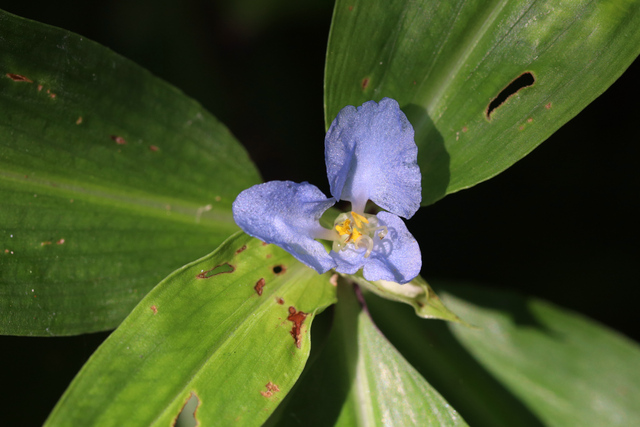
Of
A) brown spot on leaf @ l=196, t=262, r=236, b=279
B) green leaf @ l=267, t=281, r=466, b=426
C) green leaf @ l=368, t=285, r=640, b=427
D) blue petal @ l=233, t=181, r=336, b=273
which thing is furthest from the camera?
green leaf @ l=368, t=285, r=640, b=427

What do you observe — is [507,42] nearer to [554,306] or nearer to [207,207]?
[207,207]

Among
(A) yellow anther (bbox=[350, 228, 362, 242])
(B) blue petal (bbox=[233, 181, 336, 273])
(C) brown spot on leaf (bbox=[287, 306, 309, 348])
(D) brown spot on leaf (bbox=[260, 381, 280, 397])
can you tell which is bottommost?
(D) brown spot on leaf (bbox=[260, 381, 280, 397])

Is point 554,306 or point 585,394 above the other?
point 554,306

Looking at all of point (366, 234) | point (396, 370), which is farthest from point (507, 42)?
point (396, 370)

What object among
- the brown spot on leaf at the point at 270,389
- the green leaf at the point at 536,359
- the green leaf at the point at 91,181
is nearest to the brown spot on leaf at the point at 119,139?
the green leaf at the point at 91,181

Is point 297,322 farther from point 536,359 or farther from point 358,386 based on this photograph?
point 536,359

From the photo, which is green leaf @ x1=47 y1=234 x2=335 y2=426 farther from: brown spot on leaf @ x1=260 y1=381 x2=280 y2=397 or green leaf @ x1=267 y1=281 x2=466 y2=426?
green leaf @ x1=267 y1=281 x2=466 y2=426

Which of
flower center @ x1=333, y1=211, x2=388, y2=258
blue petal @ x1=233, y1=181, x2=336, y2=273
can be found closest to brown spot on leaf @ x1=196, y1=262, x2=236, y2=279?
blue petal @ x1=233, y1=181, x2=336, y2=273
